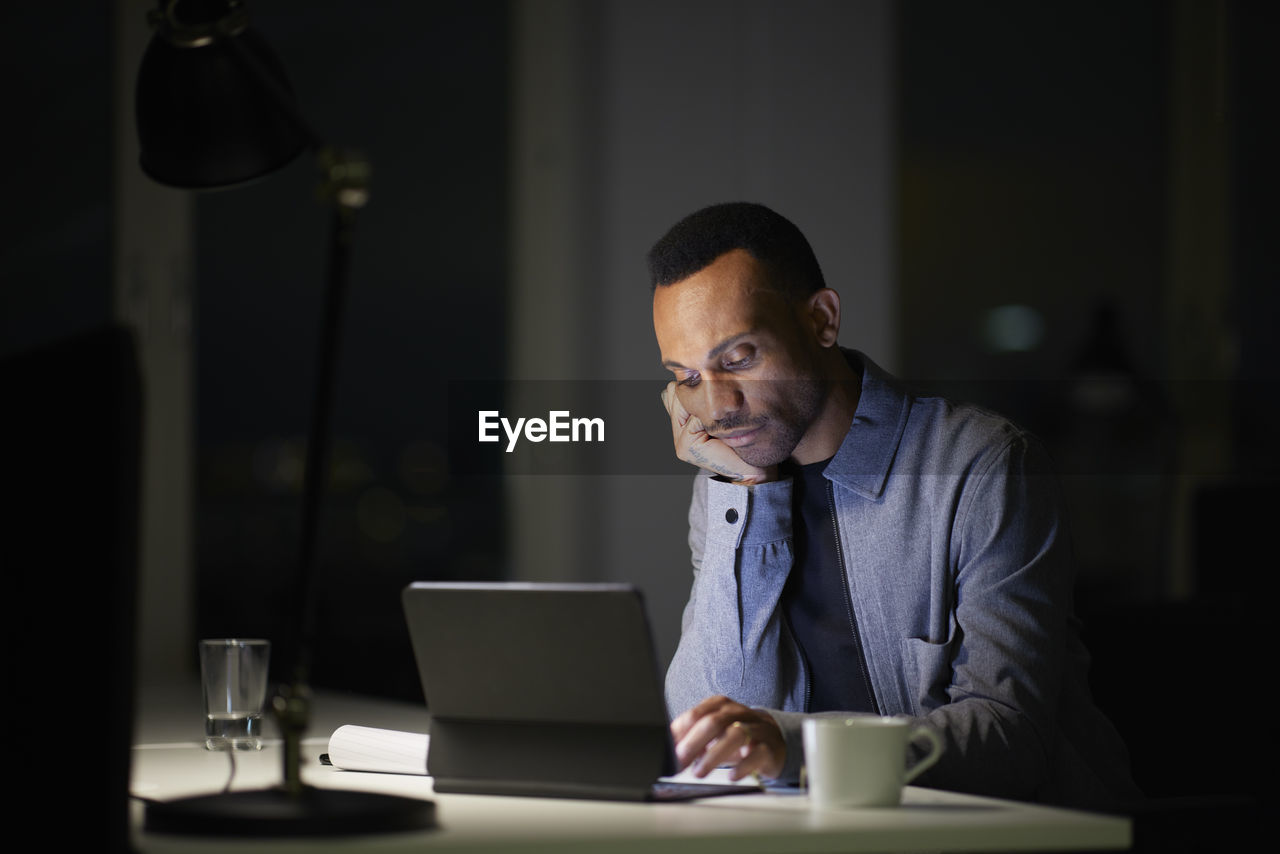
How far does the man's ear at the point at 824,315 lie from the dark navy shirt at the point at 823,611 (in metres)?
0.19

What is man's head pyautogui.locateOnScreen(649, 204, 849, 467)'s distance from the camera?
1.86 meters

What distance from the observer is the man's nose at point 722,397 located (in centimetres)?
189

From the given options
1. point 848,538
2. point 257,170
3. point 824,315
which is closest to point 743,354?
point 824,315

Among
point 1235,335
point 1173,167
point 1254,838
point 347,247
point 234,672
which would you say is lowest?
point 1254,838

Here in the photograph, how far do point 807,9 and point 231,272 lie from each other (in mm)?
1580

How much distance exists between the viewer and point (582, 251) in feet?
13.0

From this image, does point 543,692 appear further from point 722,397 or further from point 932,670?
point 722,397

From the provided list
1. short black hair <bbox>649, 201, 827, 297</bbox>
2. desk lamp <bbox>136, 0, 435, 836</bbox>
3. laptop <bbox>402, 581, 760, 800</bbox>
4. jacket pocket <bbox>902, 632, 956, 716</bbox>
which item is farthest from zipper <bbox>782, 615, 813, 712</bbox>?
desk lamp <bbox>136, 0, 435, 836</bbox>

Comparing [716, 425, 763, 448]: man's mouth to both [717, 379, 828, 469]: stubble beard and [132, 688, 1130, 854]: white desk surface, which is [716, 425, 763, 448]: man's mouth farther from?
[132, 688, 1130, 854]: white desk surface

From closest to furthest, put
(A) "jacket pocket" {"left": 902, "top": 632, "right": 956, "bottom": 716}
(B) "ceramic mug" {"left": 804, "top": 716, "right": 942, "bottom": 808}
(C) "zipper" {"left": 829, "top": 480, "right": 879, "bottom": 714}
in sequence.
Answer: (B) "ceramic mug" {"left": 804, "top": 716, "right": 942, "bottom": 808}, (A) "jacket pocket" {"left": 902, "top": 632, "right": 956, "bottom": 716}, (C) "zipper" {"left": 829, "top": 480, "right": 879, "bottom": 714}

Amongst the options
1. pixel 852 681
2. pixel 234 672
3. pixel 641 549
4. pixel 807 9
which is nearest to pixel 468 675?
pixel 234 672

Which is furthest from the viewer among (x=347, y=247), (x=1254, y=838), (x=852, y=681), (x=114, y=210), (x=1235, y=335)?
(x=1235, y=335)

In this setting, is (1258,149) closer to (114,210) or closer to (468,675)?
(114,210)

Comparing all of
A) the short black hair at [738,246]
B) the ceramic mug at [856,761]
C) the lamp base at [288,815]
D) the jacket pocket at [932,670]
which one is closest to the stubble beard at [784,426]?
the short black hair at [738,246]
